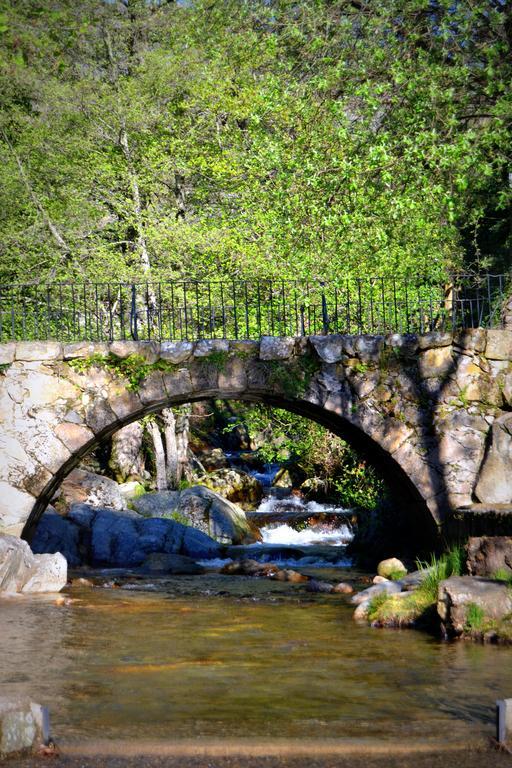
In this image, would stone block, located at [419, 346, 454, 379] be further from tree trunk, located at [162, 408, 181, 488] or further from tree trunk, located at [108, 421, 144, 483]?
tree trunk, located at [108, 421, 144, 483]

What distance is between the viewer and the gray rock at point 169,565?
17297 millimetres

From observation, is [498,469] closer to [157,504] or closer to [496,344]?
[496,344]

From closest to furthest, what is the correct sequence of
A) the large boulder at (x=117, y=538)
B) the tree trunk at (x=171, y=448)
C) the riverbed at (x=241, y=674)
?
the riverbed at (x=241, y=674) < the large boulder at (x=117, y=538) < the tree trunk at (x=171, y=448)

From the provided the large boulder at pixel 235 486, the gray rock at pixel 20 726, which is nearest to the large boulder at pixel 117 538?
the large boulder at pixel 235 486

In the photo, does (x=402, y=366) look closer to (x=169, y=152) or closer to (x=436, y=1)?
(x=436, y=1)

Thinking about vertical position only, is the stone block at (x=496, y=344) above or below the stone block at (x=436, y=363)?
above

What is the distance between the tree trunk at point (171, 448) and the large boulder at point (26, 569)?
10.7m

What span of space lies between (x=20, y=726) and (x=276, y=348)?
9.25 meters

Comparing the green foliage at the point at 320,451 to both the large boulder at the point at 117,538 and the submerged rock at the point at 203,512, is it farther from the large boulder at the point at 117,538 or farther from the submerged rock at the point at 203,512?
the large boulder at the point at 117,538

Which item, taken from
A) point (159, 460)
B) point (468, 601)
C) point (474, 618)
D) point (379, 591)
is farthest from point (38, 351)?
point (159, 460)

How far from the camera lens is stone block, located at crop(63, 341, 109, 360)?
46.6ft

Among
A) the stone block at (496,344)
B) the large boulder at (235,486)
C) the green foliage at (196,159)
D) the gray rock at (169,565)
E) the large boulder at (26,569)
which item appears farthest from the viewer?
the large boulder at (235,486)

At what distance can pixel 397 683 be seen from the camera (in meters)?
7.79

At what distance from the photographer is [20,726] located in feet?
18.1
